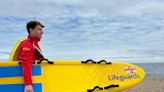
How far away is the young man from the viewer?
5.04 metres

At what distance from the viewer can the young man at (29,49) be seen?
504cm

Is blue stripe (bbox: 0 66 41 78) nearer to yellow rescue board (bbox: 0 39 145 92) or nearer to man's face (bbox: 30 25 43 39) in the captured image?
yellow rescue board (bbox: 0 39 145 92)

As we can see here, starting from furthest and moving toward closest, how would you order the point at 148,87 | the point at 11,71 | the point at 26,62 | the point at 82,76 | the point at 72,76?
the point at 148,87 < the point at 82,76 < the point at 72,76 < the point at 11,71 < the point at 26,62

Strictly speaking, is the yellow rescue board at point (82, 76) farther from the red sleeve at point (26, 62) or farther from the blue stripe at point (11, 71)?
the red sleeve at point (26, 62)

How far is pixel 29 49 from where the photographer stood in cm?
509

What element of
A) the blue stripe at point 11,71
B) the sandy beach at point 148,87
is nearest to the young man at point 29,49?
the blue stripe at point 11,71

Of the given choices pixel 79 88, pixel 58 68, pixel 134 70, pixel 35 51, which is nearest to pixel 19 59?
pixel 35 51

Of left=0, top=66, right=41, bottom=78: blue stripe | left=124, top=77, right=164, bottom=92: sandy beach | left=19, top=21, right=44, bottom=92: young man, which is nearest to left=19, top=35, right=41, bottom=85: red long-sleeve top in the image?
left=19, top=21, right=44, bottom=92: young man

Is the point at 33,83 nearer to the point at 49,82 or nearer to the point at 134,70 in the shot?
the point at 49,82

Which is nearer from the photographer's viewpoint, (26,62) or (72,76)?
(26,62)

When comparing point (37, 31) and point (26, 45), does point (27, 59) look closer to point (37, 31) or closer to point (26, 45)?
point (26, 45)

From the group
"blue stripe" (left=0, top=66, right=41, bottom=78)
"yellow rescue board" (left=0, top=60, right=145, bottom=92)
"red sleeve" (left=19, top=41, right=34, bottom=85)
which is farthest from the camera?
"yellow rescue board" (left=0, top=60, right=145, bottom=92)

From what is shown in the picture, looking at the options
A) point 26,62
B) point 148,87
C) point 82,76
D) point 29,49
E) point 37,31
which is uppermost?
point 37,31

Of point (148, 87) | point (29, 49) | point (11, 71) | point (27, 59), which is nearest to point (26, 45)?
point (29, 49)
